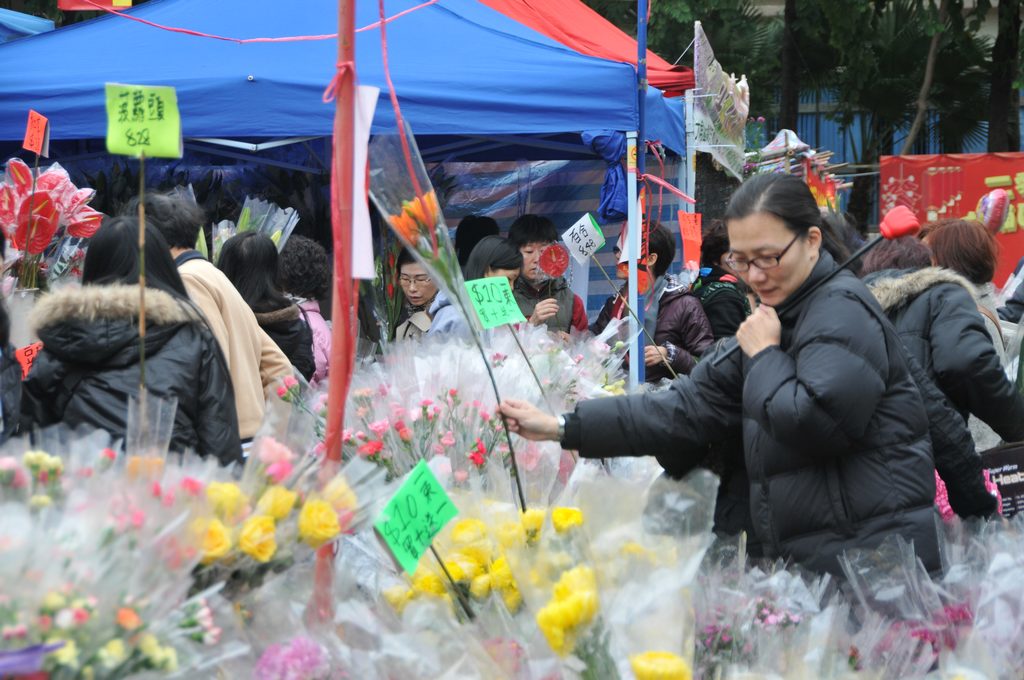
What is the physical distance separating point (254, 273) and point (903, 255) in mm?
2179

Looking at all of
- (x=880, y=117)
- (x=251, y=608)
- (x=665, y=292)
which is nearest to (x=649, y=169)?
(x=665, y=292)

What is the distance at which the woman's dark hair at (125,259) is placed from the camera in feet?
8.96

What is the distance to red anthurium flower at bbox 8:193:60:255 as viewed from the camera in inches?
158

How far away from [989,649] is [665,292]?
347 centimetres

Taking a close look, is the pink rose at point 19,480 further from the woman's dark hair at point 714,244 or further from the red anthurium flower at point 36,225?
the woman's dark hair at point 714,244

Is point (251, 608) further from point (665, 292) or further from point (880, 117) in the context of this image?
point (880, 117)

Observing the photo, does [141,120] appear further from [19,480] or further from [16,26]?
[16,26]

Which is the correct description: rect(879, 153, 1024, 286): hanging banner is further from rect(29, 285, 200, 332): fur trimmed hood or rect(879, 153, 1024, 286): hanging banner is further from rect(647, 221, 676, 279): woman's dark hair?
rect(29, 285, 200, 332): fur trimmed hood

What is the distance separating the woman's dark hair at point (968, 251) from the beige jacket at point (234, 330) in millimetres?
2424

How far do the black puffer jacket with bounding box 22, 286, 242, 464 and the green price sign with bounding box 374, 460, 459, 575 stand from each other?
1.07 metres

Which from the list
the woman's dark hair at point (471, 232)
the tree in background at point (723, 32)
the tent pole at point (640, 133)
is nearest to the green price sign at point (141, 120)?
the tent pole at point (640, 133)

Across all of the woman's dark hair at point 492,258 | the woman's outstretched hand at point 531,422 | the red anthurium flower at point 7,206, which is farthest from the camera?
the woman's dark hair at point 492,258

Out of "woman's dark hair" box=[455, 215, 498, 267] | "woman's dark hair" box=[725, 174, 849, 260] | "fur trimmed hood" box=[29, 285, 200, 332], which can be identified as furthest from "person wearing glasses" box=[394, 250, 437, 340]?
"woman's dark hair" box=[725, 174, 849, 260]

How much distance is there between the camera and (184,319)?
2734mm
